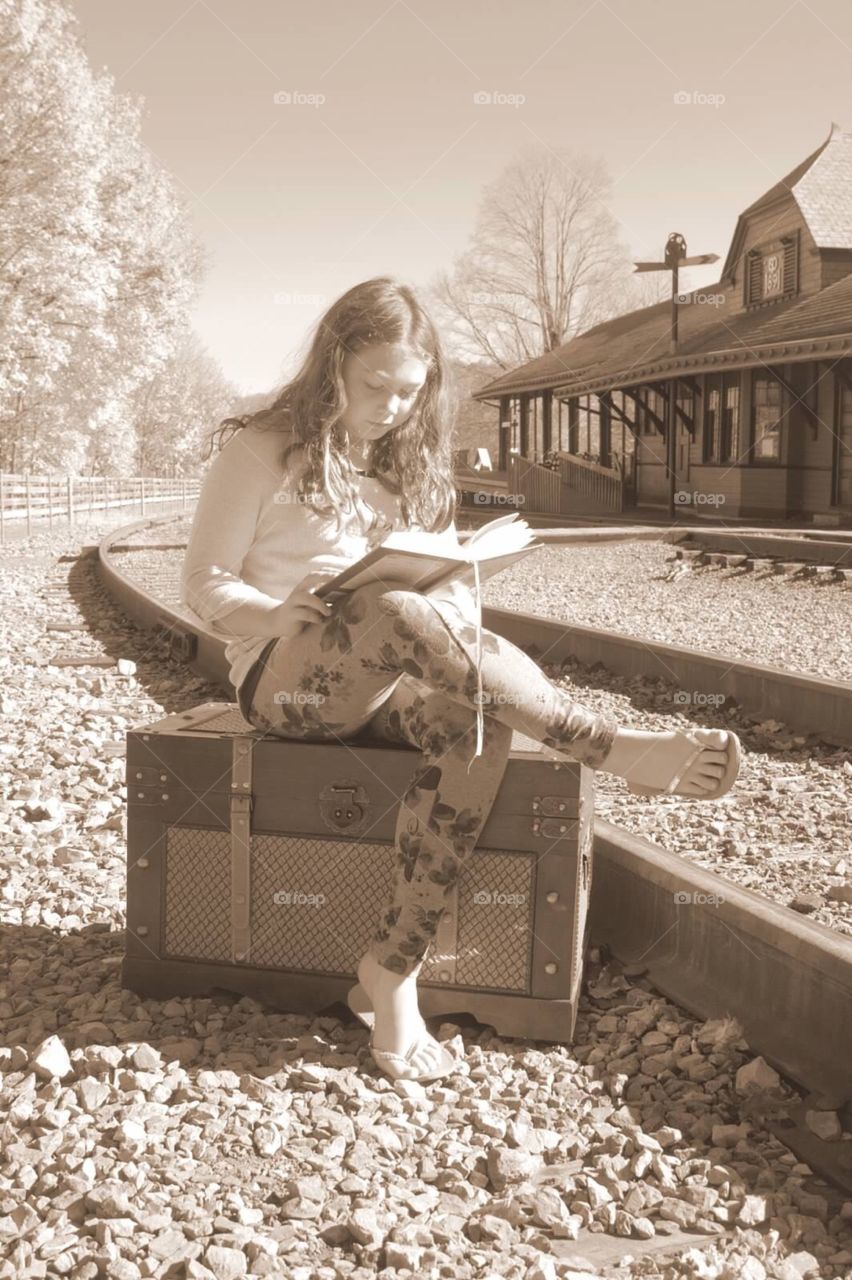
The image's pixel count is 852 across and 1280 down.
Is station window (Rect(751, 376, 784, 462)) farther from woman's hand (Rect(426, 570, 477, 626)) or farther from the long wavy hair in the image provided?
woman's hand (Rect(426, 570, 477, 626))

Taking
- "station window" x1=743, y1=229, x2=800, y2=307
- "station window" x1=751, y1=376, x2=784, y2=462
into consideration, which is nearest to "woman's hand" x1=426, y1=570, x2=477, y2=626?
"station window" x1=751, y1=376, x2=784, y2=462

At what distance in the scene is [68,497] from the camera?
93.8 feet

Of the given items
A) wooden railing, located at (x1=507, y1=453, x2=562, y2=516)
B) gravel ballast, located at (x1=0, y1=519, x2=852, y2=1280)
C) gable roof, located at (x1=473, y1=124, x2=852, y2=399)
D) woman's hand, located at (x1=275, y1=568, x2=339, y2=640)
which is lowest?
gravel ballast, located at (x1=0, y1=519, x2=852, y2=1280)

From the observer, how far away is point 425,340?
104 inches

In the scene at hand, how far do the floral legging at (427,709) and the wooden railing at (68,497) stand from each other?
43.5 ft

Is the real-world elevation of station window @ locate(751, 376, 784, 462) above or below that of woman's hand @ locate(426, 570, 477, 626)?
above

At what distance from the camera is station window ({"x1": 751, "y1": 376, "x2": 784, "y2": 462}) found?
2005 cm

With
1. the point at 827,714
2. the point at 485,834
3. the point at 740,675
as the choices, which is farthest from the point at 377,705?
the point at 740,675

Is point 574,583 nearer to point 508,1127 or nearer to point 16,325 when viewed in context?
point 508,1127

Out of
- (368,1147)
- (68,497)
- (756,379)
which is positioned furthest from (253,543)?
(68,497)

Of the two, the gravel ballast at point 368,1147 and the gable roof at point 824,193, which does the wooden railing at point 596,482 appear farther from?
the gravel ballast at point 368,1147

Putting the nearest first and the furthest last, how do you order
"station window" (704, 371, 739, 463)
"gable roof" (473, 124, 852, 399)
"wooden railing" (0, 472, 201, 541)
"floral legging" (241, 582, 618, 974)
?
"floral legging" (241, 582, 618, 974) → "gable roof" (473, 124, 852, 399) → "station window" (704, 371, 739, 463) → "wooden railing" (0, 472, 201, 541)

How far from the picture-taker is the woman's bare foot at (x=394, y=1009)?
234 centimetres

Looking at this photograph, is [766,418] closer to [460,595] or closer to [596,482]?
[596,482]
